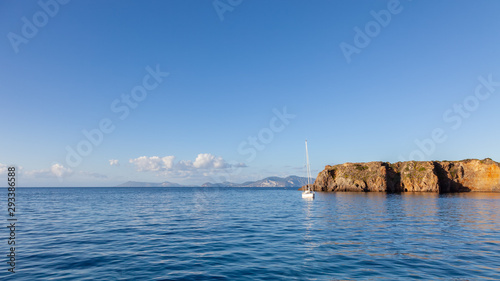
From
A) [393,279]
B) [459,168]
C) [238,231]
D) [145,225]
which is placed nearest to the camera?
[393,279]

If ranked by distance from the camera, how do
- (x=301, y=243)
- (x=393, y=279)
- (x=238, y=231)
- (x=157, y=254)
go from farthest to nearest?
(x=238, y=231) → (x=301, y=243) → (x=157, y=254) → (x=393, y=279)

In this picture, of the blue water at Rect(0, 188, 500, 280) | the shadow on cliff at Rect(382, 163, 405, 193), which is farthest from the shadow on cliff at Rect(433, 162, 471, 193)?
the blue water at Rect(0, 188, 500, 280)

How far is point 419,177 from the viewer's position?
422 ft

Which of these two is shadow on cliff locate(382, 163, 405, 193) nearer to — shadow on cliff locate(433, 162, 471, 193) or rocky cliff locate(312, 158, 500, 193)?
rocky cliff locate(312, 158, 500, 193)

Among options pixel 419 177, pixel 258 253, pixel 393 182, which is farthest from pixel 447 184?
pixel 258 253

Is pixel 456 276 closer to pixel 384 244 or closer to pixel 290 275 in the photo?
pixel 384 244

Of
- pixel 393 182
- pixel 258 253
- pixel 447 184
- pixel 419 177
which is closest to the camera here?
pixel 258 253

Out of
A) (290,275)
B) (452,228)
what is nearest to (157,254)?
(290,275)

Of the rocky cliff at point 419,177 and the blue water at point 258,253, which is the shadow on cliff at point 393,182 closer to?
the rocky cliff at point 419,177

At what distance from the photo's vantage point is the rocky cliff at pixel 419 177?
12144cm

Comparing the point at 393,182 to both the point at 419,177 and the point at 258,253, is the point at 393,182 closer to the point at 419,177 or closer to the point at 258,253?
the point at 419,177

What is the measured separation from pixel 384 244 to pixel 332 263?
7.40 meters

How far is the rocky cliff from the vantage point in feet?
398

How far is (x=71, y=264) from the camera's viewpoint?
15758mm
